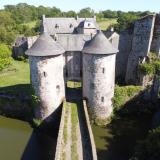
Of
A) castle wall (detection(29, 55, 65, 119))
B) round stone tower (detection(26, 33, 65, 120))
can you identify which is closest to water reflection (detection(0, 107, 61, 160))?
castle wall (detection(29, 55, 65, 119))

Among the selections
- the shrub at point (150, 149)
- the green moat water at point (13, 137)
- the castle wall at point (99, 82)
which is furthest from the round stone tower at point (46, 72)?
the shrub at point (150, 149)

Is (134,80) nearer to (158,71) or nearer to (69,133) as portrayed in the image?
(158,71)

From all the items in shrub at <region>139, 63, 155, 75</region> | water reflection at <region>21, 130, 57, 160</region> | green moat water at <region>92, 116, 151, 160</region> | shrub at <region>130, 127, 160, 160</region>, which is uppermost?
shrub at <region>139, 63, 155, 75</region>

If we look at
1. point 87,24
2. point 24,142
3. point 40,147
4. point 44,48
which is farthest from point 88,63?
point 87,24

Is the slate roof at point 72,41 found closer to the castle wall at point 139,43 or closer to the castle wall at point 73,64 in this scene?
the castle wall at point 73,64

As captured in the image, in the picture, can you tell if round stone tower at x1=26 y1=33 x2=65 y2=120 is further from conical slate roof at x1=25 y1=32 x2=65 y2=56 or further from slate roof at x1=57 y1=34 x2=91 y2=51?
slate roof at x1=57 y1=34 x2=91 y2=51
